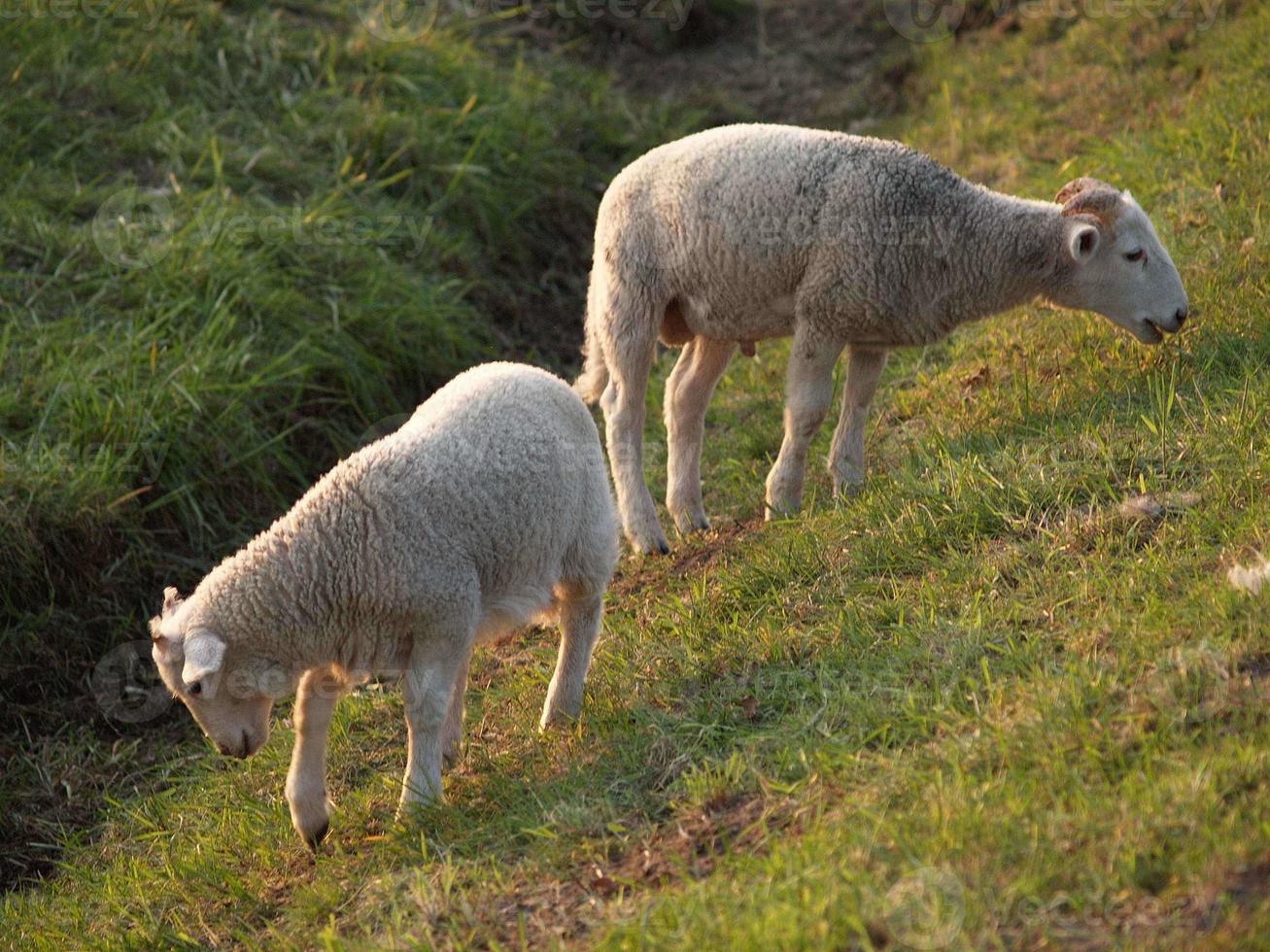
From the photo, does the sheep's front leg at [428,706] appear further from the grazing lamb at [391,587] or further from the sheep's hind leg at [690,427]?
the sheep's hind leg at [690,427]

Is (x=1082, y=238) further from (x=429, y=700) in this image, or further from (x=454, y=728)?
(x=429, y=700)

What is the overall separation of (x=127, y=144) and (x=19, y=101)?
62 cm

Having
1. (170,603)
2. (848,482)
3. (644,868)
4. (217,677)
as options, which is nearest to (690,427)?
(848,482)

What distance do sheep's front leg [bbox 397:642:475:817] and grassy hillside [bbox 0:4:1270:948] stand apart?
0.11 meters

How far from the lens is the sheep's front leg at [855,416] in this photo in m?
6.23

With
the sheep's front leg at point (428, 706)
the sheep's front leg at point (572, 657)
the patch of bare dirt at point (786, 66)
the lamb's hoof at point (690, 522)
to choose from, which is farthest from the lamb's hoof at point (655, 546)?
the patch of bare dirt at point (786, 66)

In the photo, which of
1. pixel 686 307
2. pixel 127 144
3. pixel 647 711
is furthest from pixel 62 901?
pixel 127 144

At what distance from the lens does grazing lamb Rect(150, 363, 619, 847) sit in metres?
4.53

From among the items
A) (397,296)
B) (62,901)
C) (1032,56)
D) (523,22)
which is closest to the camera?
(62,901)

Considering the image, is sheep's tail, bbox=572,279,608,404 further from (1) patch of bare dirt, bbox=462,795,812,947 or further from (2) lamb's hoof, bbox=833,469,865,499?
(1) patch of bare dirt, bbox=462,795,812,947

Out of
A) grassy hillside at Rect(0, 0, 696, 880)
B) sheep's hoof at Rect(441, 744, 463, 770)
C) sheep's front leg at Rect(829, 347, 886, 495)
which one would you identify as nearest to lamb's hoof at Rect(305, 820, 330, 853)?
sheep's hoof at Rect(441, 744, 463, 770)

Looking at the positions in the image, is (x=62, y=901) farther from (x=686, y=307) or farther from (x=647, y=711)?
(x=686, y=307)

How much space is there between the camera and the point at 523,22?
1170cm

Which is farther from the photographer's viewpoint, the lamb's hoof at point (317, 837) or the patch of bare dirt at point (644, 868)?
the lamb's hoof at point (317, 837)
